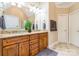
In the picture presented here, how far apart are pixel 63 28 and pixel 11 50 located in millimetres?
4407

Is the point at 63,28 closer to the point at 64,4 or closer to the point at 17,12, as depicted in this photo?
the point at 64,4

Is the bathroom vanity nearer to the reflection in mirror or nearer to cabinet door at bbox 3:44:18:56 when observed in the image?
cabinet door at bbox 3:44:18:56

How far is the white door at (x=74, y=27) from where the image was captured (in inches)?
223

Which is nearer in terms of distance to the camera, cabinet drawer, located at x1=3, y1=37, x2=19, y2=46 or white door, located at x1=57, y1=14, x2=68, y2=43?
cabinet drawer, located at x1=3, y1=37, x2=19, y2=46

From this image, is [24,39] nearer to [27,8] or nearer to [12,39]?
[12,39]

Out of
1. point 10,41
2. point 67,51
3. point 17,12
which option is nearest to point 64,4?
point 67,51

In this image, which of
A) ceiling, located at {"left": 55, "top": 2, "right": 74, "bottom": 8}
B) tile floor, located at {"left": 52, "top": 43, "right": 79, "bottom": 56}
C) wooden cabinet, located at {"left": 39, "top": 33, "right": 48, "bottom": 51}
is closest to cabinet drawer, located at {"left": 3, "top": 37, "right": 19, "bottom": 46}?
wooden cabinet, located at {"left": 39, "top": 33, "right": 48, "bottom": 51}

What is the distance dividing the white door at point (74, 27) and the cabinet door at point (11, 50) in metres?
3.55

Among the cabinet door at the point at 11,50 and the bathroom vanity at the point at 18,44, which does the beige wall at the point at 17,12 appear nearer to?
the bathroom vanity at the point at 18,44

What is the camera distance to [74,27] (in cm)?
603

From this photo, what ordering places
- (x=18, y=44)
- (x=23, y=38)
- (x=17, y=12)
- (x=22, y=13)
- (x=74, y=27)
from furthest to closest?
(x=74, y=27) → (x=22, y=13) → (x=17, y=12) → (x=23, y=38) → (x=18, y=44)

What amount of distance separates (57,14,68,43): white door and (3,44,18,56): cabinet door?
164 inches

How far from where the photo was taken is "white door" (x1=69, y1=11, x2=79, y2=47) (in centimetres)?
568

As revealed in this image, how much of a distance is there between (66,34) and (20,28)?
328 centimetres
